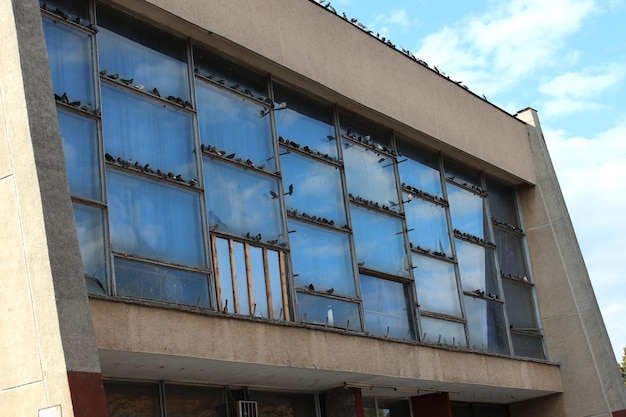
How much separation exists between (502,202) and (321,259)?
7379 millimetres

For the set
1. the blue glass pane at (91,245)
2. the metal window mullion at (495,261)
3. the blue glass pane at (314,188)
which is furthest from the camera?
the metal window mullion at (495,261)

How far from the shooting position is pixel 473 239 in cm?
2011

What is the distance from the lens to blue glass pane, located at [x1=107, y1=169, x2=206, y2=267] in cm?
1253

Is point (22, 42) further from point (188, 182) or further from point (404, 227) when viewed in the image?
point (404, 227)

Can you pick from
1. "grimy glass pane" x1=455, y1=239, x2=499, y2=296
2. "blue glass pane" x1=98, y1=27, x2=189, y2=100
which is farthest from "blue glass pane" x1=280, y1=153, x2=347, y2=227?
"grimy glass pane" x1=455, y1=239, x2=499, y2=296

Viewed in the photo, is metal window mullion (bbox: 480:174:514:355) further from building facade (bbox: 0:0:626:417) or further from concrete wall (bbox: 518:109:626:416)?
concrete wall (bbox: 518:109:626:416)

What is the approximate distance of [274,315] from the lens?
47.1 feet

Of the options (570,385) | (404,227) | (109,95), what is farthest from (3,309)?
(570,385)

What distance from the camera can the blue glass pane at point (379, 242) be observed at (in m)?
16.8

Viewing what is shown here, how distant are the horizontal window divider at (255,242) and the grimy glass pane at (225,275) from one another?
0.27 ft

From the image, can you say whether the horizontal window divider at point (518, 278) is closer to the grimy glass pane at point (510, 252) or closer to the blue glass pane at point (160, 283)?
the grimy glass pane at point (510, 252)

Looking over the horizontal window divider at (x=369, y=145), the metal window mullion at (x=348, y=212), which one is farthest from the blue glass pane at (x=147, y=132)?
the horizontal window divider at (x=369, y=145)

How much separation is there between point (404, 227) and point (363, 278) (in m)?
1.82

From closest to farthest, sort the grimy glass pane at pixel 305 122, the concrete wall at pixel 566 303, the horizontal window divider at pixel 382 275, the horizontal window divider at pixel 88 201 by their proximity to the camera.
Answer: the horizontal window divider at pixel 88 201 < the grimy glass pane at pixel 305 122 < the horizontal window divider at pixel 382 275 < the concrete wall at pixel 566 303
